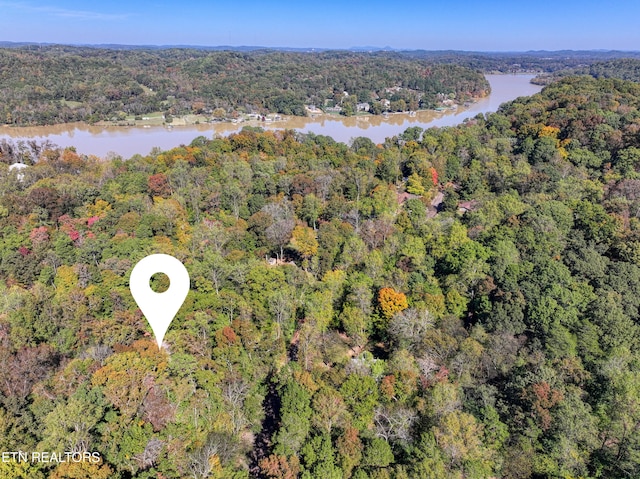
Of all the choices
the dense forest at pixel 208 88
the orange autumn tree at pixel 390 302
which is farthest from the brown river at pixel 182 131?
the orange autumn tree at pixel 390 302

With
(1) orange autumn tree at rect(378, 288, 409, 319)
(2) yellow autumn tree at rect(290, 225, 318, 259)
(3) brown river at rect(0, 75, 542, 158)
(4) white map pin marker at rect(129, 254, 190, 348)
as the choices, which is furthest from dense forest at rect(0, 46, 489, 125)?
(4) white map pin marker at rect(129, 254, 190, 348)

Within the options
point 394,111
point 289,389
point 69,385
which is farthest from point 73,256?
point 394,111

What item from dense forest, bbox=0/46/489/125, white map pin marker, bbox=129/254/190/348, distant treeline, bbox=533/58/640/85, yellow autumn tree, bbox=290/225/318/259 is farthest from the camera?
distant treeline, bbox=533/58/640/85

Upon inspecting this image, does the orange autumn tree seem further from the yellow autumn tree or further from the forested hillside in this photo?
the yellow autumn tree

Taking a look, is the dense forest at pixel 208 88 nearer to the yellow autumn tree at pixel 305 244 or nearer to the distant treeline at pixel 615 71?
the distant treeline at pixel 615 71

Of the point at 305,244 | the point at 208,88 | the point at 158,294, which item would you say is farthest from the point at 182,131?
the point at 158,294

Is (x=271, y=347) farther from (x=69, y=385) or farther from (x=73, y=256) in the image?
(x=73, y=256)

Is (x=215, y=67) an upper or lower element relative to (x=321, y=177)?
upper
